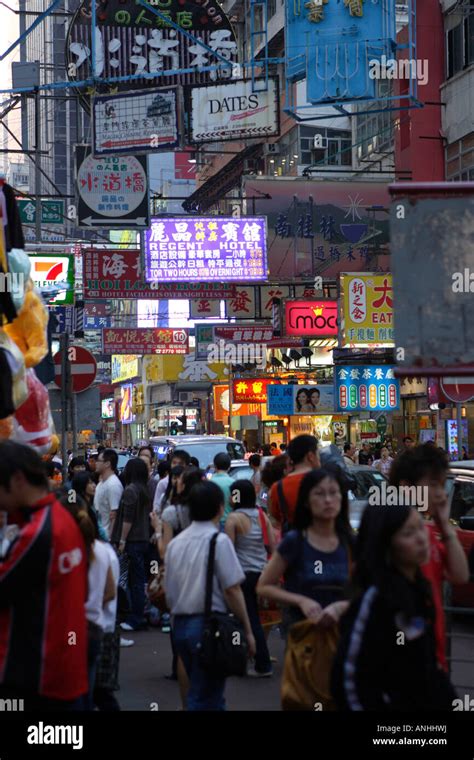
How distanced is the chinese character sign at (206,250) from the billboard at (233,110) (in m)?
2.96

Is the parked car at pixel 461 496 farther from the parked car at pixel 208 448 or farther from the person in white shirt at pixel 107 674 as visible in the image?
the parked car at pixel 208 448

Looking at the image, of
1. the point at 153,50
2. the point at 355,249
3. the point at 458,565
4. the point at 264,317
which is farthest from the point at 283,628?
Answer: the point at 355,249

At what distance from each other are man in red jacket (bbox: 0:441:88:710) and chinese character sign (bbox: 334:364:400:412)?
21077 millimetres

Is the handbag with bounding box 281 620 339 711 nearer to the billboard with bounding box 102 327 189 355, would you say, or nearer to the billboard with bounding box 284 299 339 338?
the billboard with bounding box 284 299 339 338

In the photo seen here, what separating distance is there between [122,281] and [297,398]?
465 centimetres

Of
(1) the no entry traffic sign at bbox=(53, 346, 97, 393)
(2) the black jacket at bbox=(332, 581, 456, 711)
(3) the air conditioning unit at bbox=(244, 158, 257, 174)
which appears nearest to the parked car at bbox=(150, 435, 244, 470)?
(1) the no entry traffic sign at bbox=(53, 346, 97, 393)

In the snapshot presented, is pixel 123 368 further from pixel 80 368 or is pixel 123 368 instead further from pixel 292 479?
pixel 292 479

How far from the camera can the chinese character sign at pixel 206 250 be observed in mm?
29031

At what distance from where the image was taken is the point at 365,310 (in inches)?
1073

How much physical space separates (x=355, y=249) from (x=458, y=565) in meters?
33.4

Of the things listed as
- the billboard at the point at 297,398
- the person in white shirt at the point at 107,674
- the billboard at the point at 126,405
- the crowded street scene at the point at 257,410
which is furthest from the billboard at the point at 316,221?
the billboard at the point at 126,405

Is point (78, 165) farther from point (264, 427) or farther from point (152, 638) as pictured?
point (264, 427)

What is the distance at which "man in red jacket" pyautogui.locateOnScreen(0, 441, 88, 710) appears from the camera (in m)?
4.89

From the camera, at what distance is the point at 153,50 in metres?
25.2
